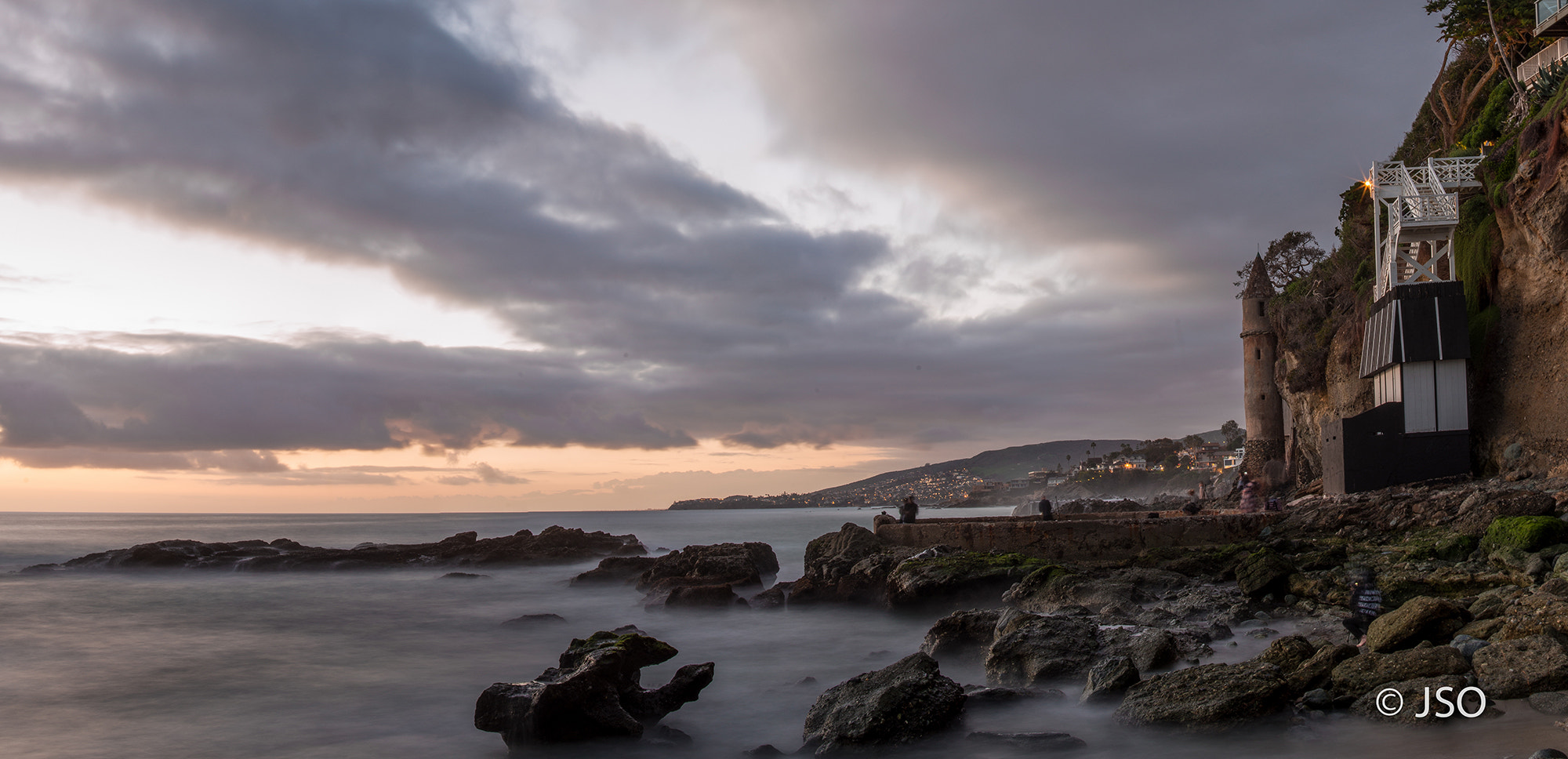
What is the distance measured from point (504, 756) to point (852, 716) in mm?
3837

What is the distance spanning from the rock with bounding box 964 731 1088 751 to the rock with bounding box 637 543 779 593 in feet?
39.5

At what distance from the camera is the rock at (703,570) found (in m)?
20.9

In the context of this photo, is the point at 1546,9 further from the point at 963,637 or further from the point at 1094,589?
the point at 963,637

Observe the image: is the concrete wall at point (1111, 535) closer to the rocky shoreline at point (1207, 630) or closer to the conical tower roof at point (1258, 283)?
the rocky shoreline at point (1207, 630)

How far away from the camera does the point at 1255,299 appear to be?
36812mm

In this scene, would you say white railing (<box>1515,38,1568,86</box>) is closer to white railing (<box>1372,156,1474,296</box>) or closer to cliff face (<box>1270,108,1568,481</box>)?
white railing (<box>1372,156,1474,296</box>)

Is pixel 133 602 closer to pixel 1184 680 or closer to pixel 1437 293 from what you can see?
pixel 1184 680

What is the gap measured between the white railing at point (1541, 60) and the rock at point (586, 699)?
1043 inches

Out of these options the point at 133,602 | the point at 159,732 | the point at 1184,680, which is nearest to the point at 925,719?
the point at 1184,680

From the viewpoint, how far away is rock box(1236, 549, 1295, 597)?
12453 millimetres

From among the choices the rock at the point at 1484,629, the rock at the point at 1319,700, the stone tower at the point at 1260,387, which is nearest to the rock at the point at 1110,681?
the rock at the point at 1319,700

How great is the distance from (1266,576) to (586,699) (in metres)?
10.2

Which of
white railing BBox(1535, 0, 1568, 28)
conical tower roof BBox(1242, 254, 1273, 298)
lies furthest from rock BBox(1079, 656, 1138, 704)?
conical tower roof BBox(1242, 254, 1273, 298)

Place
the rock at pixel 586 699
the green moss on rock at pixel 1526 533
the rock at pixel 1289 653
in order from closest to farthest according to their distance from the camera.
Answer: the rock at pixel 1289 653
the rock at pixel 586 699
the green moss on rock at pixel 1526 533
